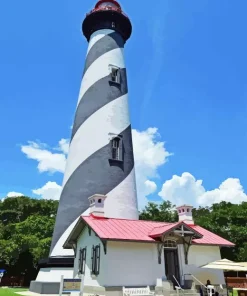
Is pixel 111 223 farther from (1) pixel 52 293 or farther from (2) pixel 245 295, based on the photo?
(2) pixel 245 295

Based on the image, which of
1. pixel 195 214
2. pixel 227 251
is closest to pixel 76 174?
pixel 227 251

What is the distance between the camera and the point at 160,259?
A: 41.9ft

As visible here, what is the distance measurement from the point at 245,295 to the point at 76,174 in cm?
983

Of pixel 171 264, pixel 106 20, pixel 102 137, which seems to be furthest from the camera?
pixel 106 20

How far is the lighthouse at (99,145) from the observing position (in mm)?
15766

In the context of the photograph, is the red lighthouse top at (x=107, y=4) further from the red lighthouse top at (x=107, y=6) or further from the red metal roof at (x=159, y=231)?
the red metal roof at (x=159, y=231)

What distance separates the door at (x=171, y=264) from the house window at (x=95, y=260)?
3.07 m

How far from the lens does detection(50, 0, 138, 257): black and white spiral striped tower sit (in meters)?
16.1

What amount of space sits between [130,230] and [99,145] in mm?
5752

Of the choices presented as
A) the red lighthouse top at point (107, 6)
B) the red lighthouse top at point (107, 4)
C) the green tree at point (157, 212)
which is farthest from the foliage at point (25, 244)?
the red lighthouse top at point (107, 4)

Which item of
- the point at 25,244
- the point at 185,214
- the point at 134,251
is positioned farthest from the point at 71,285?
the point at 25,244

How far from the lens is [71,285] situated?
33.7ft

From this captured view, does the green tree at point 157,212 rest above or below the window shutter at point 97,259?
above

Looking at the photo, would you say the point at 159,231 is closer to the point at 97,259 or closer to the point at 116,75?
the point at 97,259
